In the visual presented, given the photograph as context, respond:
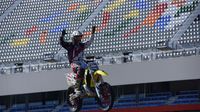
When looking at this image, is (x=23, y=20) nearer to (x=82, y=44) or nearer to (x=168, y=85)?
(x=168, y=85)

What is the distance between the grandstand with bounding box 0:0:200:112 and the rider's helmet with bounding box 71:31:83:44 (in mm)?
12342

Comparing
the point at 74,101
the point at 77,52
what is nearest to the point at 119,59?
the point at 74,101

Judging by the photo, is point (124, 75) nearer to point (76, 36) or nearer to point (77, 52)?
point (77, 52)

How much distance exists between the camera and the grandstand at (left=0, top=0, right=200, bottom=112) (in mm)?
26062

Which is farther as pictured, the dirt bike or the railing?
the railing

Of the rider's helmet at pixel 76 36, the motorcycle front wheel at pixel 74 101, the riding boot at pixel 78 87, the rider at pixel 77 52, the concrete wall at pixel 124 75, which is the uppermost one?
the rider's helmet at pixel 76 36

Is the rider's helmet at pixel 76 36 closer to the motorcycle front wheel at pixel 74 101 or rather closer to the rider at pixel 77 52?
the rider at pixel 77 52

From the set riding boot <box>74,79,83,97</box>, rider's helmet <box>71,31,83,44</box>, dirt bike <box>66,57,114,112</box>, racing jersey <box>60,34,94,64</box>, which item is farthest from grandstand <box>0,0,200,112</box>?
rider's helmet <box>71,31,83,44</box>

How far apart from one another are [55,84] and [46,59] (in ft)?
9.95

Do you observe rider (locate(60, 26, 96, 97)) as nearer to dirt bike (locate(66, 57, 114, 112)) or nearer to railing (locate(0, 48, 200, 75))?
dirt bike (locate(66, 57, 114, 112))

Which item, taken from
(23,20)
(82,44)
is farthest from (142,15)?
(82,44)

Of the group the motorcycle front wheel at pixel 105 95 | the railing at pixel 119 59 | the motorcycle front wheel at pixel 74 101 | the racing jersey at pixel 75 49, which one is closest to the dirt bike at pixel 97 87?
the motorcycle front wheel at pixel 105 95

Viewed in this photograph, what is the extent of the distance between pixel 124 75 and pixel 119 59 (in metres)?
1.24

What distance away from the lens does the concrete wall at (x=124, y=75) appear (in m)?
25.2
